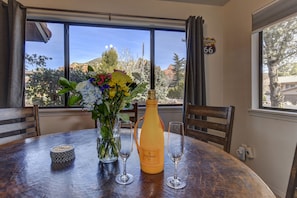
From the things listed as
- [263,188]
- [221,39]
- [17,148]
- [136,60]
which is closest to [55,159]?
[17,148]

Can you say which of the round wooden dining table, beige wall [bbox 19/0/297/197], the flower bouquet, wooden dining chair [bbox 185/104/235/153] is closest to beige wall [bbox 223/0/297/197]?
beige wall [bbox 19/0/297/197]

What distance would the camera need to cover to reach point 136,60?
263cm

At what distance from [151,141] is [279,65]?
6.13ft

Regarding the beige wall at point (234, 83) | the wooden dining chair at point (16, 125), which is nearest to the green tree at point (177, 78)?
the beige wall at point (234, 83)

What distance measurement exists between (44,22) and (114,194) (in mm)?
2431

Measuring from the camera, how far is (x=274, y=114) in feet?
6.36

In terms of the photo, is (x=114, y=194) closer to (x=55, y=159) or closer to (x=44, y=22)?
(x=55, y=159)

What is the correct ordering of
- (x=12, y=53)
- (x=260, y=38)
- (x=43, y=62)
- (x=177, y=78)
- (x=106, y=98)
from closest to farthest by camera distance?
(x=106, y=98)
(x=12, y=53)
(x=260, y=38)
(x=43, y=62)
(x=177, y=78)

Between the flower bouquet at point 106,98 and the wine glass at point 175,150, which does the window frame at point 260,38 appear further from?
the flower bouquet at point 106,98

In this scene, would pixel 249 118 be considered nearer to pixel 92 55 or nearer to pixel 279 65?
pixel 279 65

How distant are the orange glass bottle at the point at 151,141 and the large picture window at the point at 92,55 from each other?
5.24ft

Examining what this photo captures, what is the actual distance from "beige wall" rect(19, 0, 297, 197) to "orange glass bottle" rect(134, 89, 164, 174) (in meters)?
1.57

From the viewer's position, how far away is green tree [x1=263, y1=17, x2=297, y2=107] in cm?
185

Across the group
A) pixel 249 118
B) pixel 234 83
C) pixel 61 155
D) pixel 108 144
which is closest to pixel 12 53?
pixel 61 155
